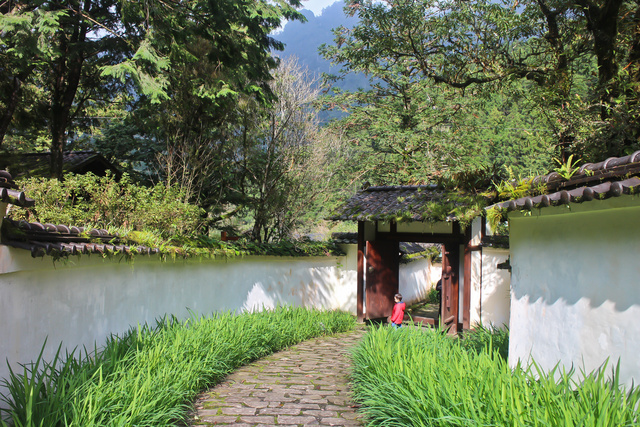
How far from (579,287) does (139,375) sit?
13.4 feet

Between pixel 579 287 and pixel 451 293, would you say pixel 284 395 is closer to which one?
pixel 579 287

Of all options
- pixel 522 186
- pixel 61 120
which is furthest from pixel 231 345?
pixel 61 120

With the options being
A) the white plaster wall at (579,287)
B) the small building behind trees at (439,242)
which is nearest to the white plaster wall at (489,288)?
the small building behind trees at (439,242)

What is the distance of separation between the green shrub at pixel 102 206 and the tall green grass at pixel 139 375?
1.66m

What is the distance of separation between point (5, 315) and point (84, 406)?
1.26 metres

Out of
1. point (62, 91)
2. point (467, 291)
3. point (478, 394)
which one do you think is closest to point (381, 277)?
point (467, 291)

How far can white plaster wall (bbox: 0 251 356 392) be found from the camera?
A: 411cm

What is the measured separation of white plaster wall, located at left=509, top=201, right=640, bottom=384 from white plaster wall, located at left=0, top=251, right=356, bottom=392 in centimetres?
498

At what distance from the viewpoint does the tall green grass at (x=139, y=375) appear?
347cm

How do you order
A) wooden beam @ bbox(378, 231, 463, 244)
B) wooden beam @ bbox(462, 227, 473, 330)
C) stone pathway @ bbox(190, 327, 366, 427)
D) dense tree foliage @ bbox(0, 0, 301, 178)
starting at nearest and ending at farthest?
stone pathway @ bbox(190, 327, 366, 427), dense tree foliage @ bbox(0, 0, 301, 178), wooden beam @ bbox(462, 227, 473, 330), wooden beam @ bbox(378, 231, 463, 244)

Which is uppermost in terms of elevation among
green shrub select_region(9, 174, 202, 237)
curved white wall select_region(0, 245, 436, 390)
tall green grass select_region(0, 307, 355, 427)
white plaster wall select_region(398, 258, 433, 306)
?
green shrub select_region(9, 174, 202, 237)

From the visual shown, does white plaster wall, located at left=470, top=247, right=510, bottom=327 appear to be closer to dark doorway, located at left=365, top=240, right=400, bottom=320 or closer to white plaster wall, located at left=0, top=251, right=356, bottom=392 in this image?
dark doorway, located at left=365, top=240, right=400, bottom=320

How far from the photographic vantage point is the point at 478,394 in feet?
Result: 11.2

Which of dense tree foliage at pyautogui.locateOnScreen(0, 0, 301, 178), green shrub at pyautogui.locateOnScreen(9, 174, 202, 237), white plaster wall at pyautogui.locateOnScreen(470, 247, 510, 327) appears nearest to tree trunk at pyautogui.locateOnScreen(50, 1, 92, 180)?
dense tree foliage at pyautogui.locateOnScreen(0, 0, 301, 178)
